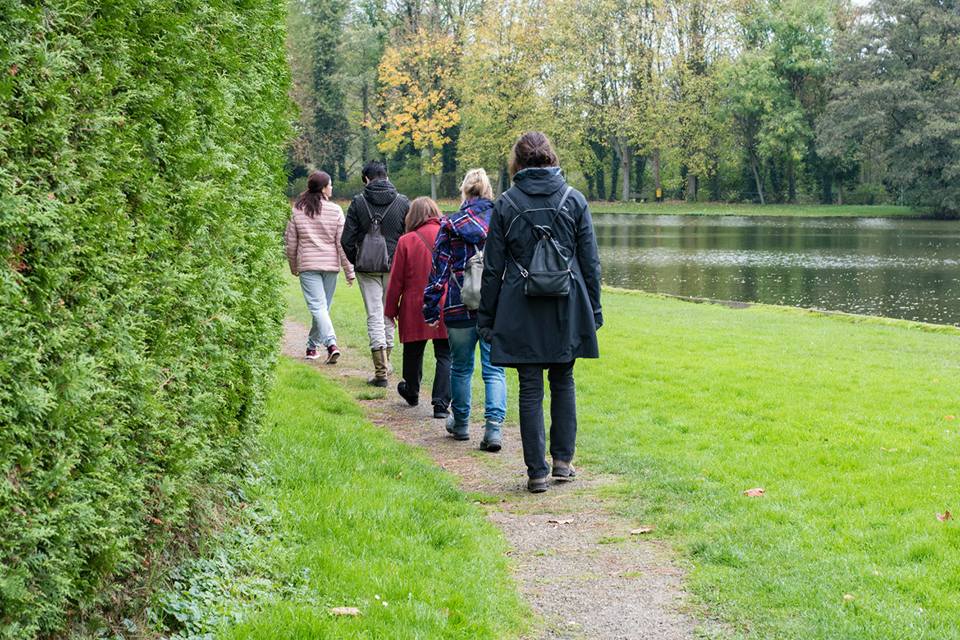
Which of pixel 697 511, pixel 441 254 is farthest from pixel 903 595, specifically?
pixel 441 254

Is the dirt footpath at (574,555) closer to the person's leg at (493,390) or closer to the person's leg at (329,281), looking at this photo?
the person's leg at (493,390)

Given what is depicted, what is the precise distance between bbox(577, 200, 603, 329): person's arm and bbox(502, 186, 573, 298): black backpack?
0.12 metres

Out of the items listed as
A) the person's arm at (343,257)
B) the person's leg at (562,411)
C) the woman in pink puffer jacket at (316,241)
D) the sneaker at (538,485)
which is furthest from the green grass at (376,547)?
the woman in pink puffer jacket at (316,241)

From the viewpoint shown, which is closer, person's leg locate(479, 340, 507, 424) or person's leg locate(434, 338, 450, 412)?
person's leg locate(479, 340, 507, 424)

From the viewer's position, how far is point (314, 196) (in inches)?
437

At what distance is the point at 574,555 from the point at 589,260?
6.55 ft

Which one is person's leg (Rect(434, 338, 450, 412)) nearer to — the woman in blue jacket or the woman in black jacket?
the woman in blue jacket

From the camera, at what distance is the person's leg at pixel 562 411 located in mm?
6836

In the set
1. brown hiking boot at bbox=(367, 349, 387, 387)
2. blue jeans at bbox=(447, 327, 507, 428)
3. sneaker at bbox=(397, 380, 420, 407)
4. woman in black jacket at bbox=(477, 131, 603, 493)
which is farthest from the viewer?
brown hiking boot at bbox=(367, 349, 387, 387)

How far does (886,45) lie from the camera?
6047 centimetres

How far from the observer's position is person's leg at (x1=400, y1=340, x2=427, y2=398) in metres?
9.57

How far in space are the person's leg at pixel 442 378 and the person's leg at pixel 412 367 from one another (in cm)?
32

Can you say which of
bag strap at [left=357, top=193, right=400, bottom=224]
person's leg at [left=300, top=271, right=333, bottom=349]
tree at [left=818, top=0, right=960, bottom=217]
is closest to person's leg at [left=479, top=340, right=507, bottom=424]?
bag strap at [left=357, top=193, right=400, bottom=224]

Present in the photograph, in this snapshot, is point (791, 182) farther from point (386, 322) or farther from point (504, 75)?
point (386, 322)
